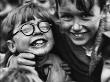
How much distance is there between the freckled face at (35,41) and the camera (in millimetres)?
952

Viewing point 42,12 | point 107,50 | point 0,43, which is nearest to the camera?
point 107,50

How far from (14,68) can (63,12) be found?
26 cm

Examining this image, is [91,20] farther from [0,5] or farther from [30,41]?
[0,5]

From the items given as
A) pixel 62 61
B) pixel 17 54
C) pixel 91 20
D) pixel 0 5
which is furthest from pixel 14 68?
pixel 0 5

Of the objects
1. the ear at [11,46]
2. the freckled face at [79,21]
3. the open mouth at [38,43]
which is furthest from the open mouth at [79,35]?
the ear at [11,46]

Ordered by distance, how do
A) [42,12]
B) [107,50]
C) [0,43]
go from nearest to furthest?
1. [107,50]
2. [42,12]
3. [0,43]

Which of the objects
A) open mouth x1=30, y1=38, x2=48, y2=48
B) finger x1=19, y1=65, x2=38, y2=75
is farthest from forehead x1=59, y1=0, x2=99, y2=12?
finger x1=19, y1=65, x2=38, y2=75

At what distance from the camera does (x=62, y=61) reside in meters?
1.04

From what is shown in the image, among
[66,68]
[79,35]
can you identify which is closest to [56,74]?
[66,68]

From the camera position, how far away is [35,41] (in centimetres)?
95

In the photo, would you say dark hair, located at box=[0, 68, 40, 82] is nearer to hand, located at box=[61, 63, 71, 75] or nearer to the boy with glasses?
the boy with glasses

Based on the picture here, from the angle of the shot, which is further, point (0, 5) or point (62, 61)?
point (0, 5)

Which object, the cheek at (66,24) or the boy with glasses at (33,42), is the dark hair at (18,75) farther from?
the cheek at (66,24)

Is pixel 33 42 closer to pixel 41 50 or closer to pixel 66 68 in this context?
pixel 41 50
